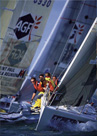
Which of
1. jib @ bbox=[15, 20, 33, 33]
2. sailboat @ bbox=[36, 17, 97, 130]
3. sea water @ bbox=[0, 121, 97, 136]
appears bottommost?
sea water @ bbox=[0, 121, 97, 136]

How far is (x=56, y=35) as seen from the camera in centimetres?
1391

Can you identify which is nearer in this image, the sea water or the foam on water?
the sea water

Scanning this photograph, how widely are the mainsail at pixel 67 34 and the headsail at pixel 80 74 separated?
3.85m

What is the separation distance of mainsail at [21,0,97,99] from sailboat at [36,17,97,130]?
3.84 metres

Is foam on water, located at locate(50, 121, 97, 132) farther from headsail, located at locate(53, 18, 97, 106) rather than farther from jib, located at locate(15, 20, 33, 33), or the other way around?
jib, located at locate(15, 20, 33, 33)

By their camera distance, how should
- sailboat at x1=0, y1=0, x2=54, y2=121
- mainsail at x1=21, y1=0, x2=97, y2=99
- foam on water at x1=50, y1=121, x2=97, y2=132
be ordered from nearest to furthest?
1. foam on water at x1=50, y1=121, x2=97, y2=132
2. sailboat at x1=0, y1=0, x2=54, y2=121
3. mainsail at x1=21, y1=0, x2=97, y2=99

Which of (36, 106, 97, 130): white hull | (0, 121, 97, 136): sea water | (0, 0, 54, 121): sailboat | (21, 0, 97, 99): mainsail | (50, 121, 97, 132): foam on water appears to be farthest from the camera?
(21, 0, 97, 99): mainsail

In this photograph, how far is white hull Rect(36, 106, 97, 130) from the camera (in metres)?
9.55

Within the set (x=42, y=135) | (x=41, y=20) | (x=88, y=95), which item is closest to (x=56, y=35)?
(x=41, y=20)

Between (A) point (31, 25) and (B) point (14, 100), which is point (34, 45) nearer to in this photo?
(A) point (31, 25)

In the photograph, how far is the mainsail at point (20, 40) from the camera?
11.6 meters

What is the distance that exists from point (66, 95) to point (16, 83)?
2.56 metres

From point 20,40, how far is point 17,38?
11 centimetres

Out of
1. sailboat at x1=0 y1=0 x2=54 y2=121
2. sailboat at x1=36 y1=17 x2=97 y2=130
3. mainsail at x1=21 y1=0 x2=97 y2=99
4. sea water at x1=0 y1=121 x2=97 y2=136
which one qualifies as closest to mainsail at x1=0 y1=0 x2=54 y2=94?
sailboat at x1=0 y1=0 x2=54 y2=121
